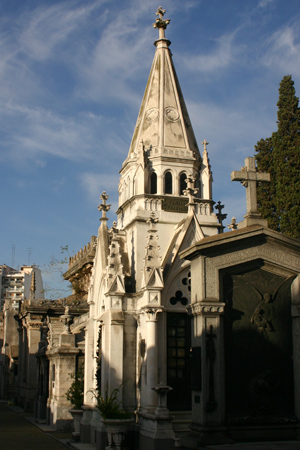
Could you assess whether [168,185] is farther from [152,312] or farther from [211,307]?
[211,307]

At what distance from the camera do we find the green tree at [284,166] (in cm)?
2498

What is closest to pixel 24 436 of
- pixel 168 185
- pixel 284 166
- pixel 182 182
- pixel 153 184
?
pixel 153 184

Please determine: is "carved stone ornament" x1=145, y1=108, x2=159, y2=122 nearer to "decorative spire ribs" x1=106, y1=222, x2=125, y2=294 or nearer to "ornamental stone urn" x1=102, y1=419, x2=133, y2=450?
"decorative spire ribs" x1=106, y1=222, x2=125, y2=294

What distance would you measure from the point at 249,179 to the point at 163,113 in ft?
37.7

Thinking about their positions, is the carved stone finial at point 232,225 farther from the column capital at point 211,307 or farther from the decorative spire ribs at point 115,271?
the column capital at point 211,307

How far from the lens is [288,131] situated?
2638 centimetres

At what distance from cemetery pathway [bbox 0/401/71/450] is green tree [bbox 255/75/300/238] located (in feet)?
41.0

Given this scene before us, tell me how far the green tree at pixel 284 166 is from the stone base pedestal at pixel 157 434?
33.5 ft

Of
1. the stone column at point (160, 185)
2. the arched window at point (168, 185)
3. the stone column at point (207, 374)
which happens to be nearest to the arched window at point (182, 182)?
the arched window at point (168, 185)

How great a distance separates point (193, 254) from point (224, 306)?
1365mm

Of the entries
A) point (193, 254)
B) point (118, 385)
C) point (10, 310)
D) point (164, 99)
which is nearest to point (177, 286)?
point (118, 385)

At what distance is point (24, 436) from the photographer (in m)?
24.0

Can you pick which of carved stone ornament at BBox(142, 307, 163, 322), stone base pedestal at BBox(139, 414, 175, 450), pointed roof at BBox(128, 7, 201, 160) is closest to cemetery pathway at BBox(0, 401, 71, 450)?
stone base pedestal at BBox(139, 414, 175, 450)

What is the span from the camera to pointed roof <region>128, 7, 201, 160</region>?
24891mm
